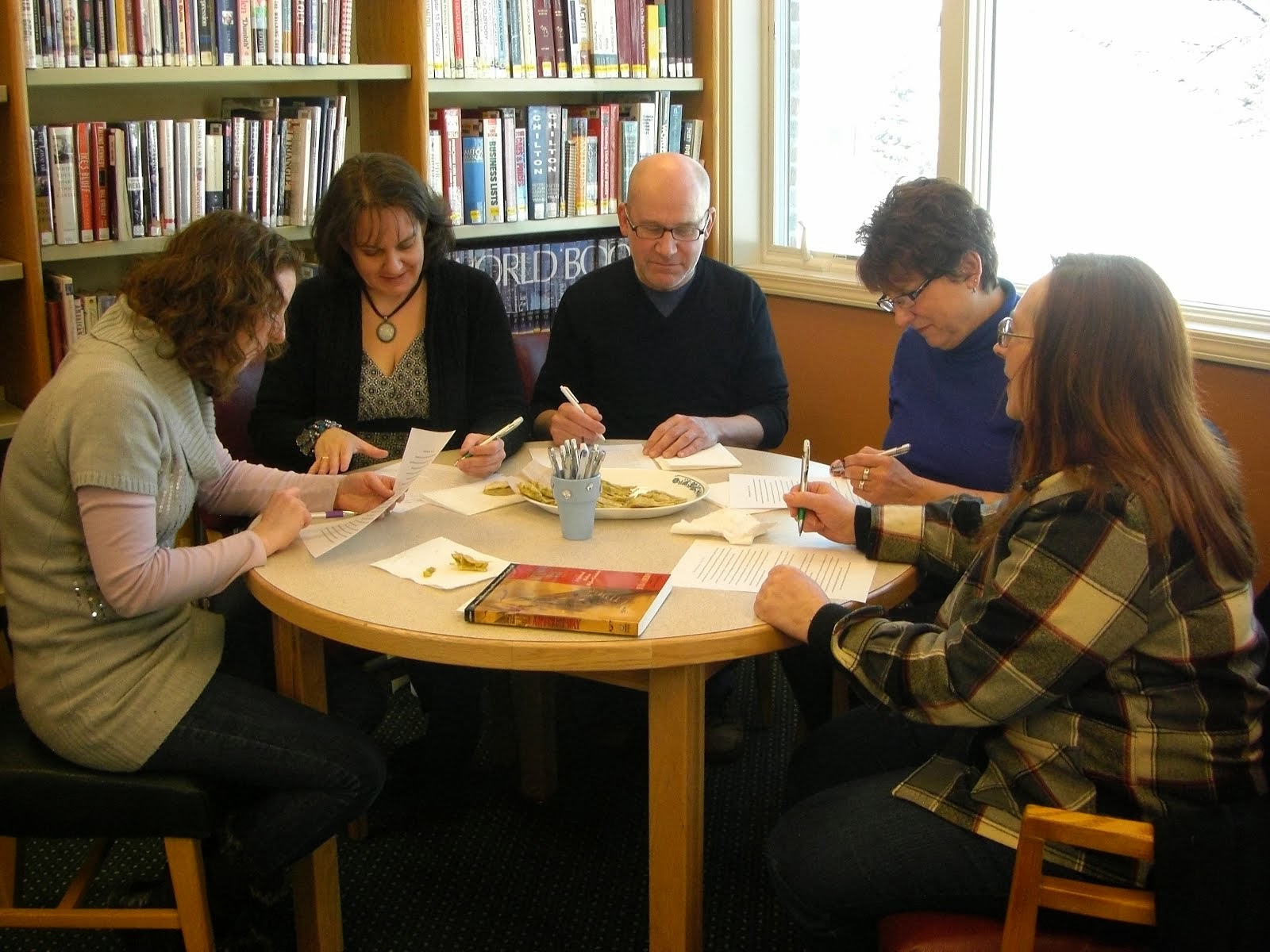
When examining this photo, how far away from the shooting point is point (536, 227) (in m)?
3.39

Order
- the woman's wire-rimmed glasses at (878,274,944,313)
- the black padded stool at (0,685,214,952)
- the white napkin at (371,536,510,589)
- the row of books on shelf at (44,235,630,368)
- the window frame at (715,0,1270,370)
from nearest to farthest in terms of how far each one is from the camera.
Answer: the black padded stool at (0,685,214,952)
the white napkin at (371,536,510,589)
the woman's wire-rimmed glasses at (878,274,944,313)
the window frame at (715,0,1270,370)
the row of books on shelf at (44,235,630,368)

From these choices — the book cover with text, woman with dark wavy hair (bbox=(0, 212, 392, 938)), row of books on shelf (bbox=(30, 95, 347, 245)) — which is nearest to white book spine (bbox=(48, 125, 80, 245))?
row of books on shelf (bbox=(30, 95, 347, 245))

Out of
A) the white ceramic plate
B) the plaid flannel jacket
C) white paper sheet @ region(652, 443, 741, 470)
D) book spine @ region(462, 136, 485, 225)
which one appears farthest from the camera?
book spine @ region(462, 136, 485, 225)

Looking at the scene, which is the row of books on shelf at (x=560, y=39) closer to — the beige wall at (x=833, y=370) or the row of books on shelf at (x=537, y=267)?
the row of books on shelf at (x=537, y=267)

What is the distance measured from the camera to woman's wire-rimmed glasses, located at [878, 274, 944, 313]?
2.08 metres

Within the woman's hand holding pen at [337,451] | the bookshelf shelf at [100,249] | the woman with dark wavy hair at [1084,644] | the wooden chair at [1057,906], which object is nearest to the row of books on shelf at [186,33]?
the bookshelf shelf at [100,249]

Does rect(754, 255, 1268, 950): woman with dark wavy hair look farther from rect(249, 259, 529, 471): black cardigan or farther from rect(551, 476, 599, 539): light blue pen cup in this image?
rect(249, 259, 529, 471): black cardigan

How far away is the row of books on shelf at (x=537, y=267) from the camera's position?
335cm

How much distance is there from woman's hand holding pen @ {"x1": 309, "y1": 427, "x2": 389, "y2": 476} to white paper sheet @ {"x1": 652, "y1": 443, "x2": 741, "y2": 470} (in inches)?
20.9

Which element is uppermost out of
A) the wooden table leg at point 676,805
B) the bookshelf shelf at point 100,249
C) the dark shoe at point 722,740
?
the bookshelf shelf at point 100,249

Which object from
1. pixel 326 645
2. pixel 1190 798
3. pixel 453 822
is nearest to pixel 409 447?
pixel 326 645

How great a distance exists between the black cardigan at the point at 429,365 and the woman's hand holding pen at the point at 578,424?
0.08m

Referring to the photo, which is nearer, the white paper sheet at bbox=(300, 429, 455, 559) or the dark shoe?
the white paper sheet at bbox=(300, 429, 455, 559)

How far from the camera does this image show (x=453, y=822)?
7.76 ft
